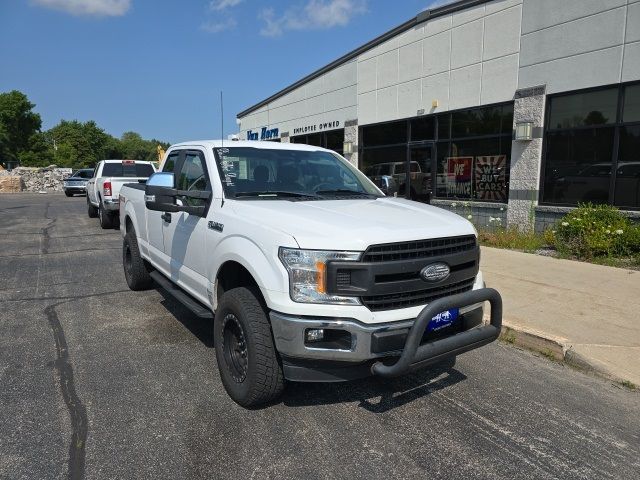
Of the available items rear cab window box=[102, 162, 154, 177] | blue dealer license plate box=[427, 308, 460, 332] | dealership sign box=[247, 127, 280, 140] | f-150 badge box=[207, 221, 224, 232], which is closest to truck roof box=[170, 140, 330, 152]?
f-150 badge box=[207, 221, 224, 232]

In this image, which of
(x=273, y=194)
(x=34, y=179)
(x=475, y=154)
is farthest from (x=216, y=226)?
(x=34, y=179)

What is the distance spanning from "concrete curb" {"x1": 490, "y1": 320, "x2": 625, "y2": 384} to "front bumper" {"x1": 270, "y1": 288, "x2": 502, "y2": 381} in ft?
5.89

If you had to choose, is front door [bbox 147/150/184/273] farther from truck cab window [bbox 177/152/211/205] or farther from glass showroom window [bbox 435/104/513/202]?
glass showroom window [bbox 435/104/513/202]

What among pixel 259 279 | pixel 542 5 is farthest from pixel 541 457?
pixel 542 5

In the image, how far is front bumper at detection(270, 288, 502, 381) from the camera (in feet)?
9.67

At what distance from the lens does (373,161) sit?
15.2 m

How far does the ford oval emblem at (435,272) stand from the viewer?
126 inches

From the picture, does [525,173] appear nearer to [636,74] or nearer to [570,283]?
[636,74]

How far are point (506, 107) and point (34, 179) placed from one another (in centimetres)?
3990

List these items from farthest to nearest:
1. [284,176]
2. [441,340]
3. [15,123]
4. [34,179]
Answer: [15,123]
[34,179]
[284,176]
[441,340]

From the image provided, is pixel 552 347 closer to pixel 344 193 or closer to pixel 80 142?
pixel 344 193

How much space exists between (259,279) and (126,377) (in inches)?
66.5

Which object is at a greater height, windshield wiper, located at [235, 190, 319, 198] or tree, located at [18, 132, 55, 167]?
tree, located at [18, 132, 55, 167]

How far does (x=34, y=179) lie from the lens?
129ft
